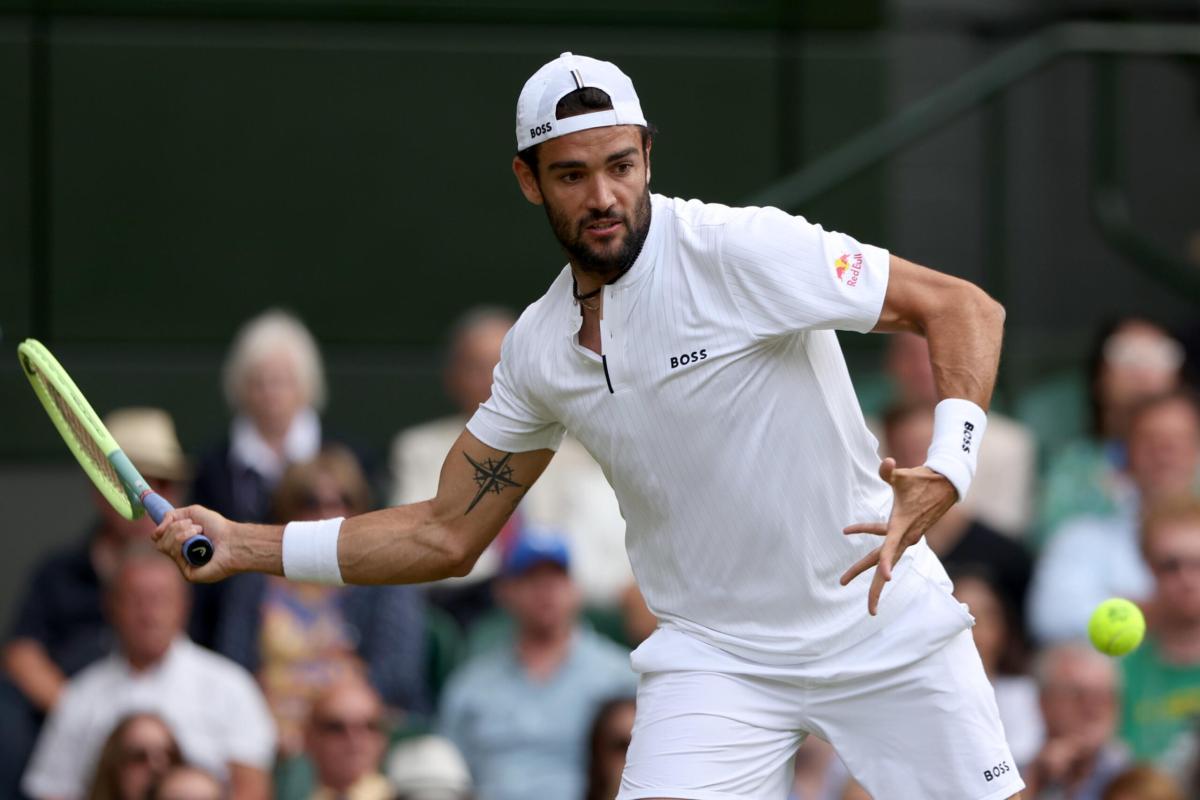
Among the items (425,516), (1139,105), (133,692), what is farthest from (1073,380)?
(425,516)

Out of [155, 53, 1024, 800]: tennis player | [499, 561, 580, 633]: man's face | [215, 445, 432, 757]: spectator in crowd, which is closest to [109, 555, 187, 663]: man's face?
[215, 445, 432, 757]: spectator in crowd

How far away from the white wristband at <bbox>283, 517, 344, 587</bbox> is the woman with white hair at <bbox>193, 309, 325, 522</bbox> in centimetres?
293

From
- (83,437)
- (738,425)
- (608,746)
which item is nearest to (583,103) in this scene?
(738,425)

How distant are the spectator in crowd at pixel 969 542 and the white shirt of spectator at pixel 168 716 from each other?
7.55 feet

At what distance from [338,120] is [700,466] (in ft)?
17.8

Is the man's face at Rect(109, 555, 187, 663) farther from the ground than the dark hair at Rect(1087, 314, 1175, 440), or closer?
closer

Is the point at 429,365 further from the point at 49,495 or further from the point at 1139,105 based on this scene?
the point at 1139,105

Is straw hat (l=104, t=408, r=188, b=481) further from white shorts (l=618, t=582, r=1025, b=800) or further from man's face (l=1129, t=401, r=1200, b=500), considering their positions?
white shorts (l=618, t=582, r=1025, b=800)

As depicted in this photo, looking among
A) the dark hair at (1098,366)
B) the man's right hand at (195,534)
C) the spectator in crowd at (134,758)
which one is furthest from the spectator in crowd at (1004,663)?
the man's right hand at (195,534)

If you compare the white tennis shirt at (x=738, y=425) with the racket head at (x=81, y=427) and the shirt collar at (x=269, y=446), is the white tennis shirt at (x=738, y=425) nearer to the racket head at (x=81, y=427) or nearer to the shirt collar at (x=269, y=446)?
the racket head at (x=81, y=427)

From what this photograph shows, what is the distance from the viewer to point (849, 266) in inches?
203

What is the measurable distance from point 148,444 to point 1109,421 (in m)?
3.44

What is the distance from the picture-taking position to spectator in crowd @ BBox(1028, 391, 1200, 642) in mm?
8062

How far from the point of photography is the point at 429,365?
10250 mm
